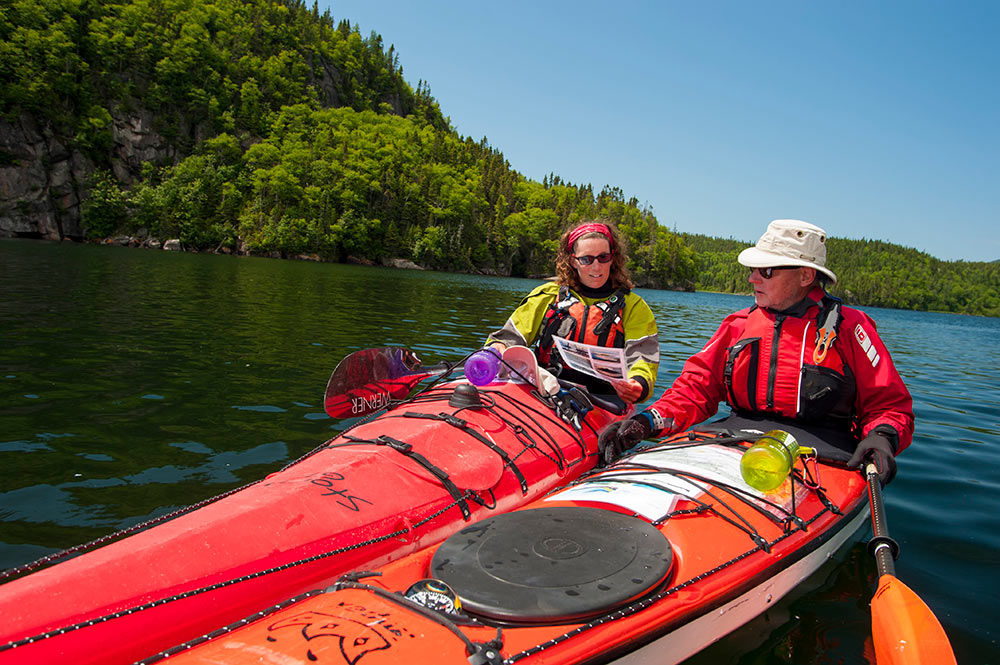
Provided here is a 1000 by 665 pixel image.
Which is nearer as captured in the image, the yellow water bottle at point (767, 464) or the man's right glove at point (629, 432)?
the yellow water bottle at point (767, 464)

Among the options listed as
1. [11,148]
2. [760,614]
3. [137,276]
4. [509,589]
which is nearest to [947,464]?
[760,614]

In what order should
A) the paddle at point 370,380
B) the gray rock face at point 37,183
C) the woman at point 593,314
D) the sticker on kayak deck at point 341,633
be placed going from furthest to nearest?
the gray rock face at point 37,183, the paddle at point 370,380, the woman at point 593,314, the sticker on kayak deck at point 341,633

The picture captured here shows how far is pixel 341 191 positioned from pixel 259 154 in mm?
11417

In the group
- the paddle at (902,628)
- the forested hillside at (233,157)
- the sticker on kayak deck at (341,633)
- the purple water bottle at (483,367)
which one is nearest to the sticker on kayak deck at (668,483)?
the paddle at (902,628)

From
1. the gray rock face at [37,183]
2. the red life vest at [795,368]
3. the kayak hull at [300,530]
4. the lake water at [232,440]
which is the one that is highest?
the gray rock face at [37,183]

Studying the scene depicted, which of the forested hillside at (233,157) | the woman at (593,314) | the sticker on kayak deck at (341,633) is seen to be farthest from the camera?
the forested hillside at (233,157)

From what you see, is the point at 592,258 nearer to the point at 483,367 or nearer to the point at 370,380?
the point at 483,367

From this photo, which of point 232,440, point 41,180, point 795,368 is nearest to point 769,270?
point 795,368

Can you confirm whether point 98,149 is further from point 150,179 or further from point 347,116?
point 347,116

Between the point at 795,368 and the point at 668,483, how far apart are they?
4.25 feet

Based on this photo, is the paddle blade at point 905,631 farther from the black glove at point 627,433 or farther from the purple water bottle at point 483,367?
the purple water bottle at point 483,367

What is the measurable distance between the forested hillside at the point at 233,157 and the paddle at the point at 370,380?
49.2 metres

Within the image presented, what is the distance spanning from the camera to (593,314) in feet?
15.9

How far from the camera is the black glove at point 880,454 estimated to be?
10.2 feet
